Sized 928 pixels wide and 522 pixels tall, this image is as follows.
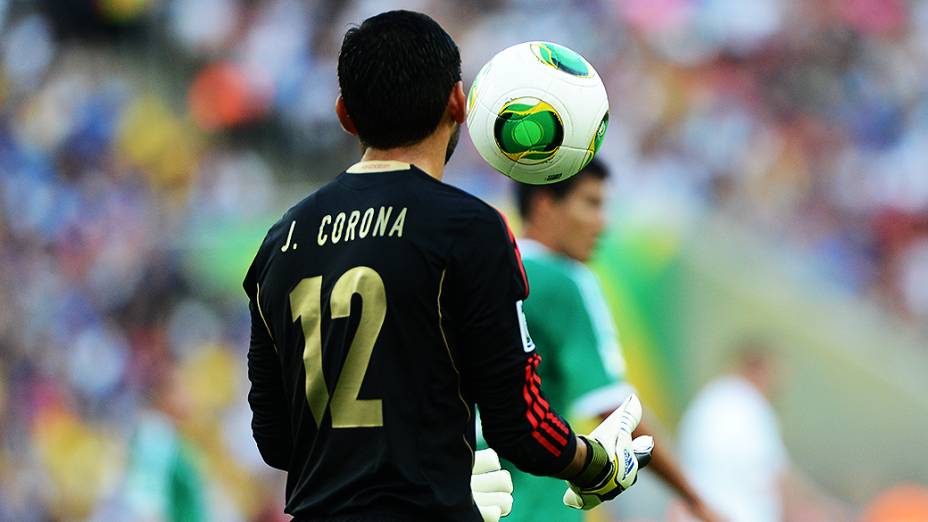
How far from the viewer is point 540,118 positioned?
3426 millimetres

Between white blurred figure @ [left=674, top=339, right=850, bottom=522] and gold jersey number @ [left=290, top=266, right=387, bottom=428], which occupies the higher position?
gold jersey number @ [left=290, top=266, right=387, bottom=428]

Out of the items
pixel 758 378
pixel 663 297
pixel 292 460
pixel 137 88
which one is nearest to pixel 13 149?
pixel 137 88

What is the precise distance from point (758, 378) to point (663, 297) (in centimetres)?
173

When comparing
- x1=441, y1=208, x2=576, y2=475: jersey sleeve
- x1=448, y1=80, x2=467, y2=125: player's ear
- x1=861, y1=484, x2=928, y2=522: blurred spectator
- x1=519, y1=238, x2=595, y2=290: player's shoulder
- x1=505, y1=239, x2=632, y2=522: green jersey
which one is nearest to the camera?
x1=441, y1=208, x2=576, y2=475: jersey sleeve

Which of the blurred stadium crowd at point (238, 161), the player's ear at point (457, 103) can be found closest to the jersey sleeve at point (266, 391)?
the player's ear at point (457, 103)

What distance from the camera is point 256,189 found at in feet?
43.3

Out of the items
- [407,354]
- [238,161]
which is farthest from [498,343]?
[238,161]

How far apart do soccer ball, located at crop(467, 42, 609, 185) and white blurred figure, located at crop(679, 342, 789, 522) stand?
6424 mm

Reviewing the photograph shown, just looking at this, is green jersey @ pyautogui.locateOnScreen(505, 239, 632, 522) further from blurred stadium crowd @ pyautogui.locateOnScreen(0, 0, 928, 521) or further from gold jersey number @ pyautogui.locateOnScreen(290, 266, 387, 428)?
blurred stadium crowd @ pyautogui.locateOnScreen(0, 0, 928, 521)

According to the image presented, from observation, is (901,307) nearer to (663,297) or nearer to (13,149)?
(663,297)

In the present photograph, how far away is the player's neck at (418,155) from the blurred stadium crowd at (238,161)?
768 cm

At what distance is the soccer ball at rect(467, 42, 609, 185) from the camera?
11.1 feet

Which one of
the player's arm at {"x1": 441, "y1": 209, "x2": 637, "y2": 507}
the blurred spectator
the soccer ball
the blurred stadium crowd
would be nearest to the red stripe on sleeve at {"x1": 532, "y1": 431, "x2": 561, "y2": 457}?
the player's arm at {"x1": 441, "y1": 209, "x2": 637, "y2": 507}

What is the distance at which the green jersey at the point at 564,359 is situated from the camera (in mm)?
4270
